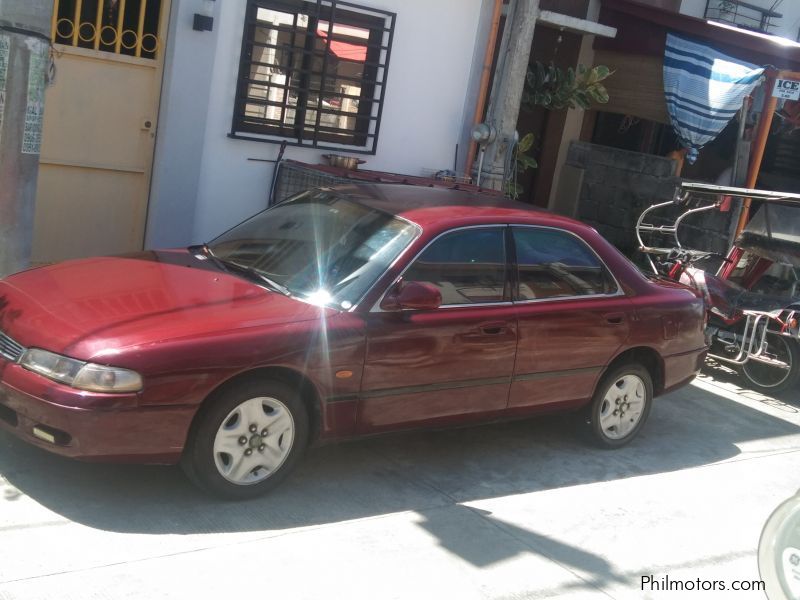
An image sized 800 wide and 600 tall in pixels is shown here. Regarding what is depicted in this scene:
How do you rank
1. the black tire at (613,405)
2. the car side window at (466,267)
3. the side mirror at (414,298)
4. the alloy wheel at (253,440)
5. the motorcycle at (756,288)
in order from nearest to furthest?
the alloy wheel at (253,440) → the side mirror at (414,298) → the car side window at (466,267) → the black tire at (613,405) → the motorcycle at (756,288)

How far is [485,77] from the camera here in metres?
10.3

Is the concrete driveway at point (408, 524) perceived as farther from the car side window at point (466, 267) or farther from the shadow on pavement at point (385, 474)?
the car side window at point (466, 267)

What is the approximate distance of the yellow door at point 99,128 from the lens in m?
8.07

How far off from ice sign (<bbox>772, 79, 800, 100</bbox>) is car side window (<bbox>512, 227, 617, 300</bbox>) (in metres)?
4.95

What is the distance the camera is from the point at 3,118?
19.3 feet

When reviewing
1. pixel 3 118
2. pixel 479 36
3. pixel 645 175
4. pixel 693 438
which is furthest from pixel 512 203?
pixel 645 175

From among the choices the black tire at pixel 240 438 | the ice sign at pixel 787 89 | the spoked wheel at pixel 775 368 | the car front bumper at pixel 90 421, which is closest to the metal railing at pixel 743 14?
the ice sign at pixel 787 89

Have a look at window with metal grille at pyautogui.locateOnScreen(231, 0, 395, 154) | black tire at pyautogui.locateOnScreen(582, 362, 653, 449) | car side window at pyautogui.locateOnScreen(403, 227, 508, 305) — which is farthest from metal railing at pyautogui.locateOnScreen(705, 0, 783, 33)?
car side window at pyautogui.locateOnScreen(403, 227, 508, 305)

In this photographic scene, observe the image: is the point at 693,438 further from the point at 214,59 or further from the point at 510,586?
the point at 214,59

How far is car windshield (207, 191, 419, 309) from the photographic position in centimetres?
530

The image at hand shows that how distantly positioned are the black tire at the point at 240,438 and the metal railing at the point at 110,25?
4617mm

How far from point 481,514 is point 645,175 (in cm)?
745

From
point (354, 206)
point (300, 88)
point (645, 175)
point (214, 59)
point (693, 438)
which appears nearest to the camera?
point (354, 206)

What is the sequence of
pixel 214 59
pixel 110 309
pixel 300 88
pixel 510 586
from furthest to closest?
1. pixel 300 88
2. pixel 214 59
3. pixel 110 309
4. pixel 510 586
